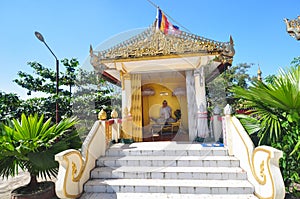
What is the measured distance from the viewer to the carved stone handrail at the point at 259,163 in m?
2.44

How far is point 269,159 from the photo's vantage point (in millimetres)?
2510

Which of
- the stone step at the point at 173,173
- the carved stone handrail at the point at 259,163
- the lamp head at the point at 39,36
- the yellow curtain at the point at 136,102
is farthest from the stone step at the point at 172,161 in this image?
the lamp head at the point at 39,36

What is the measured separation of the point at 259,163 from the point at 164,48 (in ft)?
11.8

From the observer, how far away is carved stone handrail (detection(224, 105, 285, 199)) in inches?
96.0

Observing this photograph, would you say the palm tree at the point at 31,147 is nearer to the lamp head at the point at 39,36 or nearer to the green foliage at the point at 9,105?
the lamp head at the point at 39,36

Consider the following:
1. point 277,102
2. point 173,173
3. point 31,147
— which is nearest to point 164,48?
point 277,102

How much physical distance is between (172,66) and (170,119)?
8.78 feet

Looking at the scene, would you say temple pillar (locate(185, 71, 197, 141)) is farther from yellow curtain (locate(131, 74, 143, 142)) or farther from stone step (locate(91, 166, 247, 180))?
stone step (locate(91, 166, 247, 180))

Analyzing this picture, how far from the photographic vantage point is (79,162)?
10.6 ft

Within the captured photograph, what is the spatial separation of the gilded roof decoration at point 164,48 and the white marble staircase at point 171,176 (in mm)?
2656

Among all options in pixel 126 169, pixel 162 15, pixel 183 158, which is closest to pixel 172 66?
pixel 162 15

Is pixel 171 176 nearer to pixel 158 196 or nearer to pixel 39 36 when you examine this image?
pixel 158 196

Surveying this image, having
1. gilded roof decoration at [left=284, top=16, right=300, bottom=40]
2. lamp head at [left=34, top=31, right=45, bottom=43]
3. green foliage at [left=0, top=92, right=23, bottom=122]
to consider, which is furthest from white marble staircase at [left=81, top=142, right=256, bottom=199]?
gilded roof decoration at [left=284, top=16, right=300, bottom=40]

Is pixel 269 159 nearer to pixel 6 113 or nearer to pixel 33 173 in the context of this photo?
pixel 33 173
